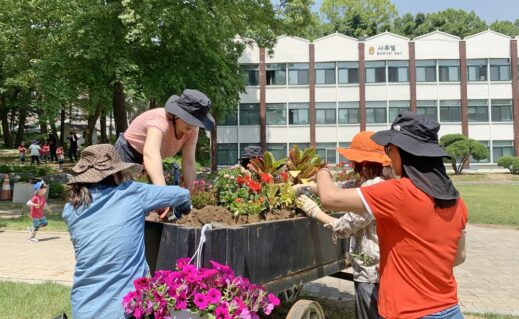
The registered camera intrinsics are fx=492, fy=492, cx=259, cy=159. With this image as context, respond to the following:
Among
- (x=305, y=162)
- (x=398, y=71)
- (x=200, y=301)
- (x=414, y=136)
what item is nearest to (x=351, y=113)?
(x=398, y=71)

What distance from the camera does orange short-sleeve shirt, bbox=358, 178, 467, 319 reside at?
8.01 ft

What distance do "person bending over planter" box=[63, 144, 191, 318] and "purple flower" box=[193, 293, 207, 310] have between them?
0.62 metres

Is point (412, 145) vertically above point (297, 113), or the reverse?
point (297, 113)

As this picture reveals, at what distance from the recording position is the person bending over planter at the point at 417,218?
244 centimetres

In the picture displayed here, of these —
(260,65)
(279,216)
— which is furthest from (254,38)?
(260,65)

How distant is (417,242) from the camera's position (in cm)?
248

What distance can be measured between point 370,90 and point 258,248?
45063mm

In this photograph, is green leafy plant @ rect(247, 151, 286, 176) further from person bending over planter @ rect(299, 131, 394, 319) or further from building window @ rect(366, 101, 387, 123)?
building window @ rect(366, 101, 387, 123)

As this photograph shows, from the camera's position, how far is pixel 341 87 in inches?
1828

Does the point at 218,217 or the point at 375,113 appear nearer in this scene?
the point at 218,217

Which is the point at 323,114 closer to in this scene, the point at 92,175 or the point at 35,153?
the point at 35,153

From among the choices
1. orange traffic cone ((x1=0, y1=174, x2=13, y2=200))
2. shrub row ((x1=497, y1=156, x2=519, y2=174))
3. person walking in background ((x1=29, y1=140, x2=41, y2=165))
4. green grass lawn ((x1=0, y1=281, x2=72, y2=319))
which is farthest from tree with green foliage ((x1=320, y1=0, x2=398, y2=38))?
green grass lawn ((x1=0, y1=281, x2=72, y2=319))

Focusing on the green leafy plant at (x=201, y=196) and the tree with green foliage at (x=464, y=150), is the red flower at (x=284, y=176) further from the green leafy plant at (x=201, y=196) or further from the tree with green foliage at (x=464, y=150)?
the tree with green foliage at (x=464, y=150)

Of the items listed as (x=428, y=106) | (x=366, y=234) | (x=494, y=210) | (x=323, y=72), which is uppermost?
(x=323, y=72)
